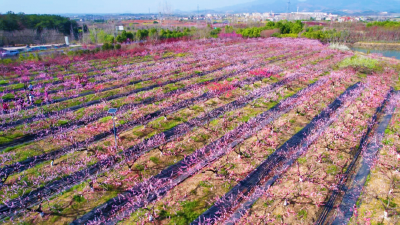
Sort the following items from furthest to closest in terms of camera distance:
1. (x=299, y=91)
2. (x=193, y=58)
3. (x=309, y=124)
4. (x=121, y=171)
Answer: (x=193, y=58), (x=299, y=91), (x=309, y=124), (x=121, y=171)

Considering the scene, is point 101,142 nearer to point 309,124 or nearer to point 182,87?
point 182,87

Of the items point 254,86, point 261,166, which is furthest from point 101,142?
point 254,86

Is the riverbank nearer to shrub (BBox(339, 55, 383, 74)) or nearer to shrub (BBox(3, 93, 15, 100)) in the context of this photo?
shrub (BBox(339, 55, 383, 74))

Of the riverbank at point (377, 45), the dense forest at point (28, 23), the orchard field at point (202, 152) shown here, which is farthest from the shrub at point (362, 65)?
the dense forest at point (28, 23)

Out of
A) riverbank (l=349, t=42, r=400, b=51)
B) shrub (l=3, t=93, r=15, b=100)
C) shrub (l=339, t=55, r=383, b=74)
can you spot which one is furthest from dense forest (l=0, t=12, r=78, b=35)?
riverbank (l=349, t=42, r=400, b=51)

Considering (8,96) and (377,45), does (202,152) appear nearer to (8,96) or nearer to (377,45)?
(8,96)

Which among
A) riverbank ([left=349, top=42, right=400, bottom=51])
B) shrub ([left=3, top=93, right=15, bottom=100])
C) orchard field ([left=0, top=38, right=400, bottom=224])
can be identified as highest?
riverbank ([left=349, top=42, right=400, bottom=51])

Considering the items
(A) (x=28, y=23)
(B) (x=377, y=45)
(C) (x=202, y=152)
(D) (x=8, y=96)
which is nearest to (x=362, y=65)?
(C) (x=202, y=152)

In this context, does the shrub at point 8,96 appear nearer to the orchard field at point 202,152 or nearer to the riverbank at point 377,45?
the orchard field at point 202,152
